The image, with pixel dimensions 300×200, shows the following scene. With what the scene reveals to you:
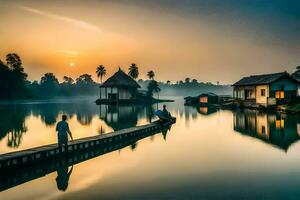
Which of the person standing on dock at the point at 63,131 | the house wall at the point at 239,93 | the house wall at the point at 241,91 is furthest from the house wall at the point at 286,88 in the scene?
the person standing on dock at the point at 63,131

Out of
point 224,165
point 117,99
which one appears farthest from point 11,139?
point 117,99

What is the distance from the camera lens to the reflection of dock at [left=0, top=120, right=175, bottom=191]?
1307 cm

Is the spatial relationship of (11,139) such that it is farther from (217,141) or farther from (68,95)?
(68,95)

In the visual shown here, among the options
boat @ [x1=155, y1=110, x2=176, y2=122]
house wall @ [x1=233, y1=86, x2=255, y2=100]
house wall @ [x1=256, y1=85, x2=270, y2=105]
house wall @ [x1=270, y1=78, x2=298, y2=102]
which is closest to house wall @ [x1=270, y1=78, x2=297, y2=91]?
house wall @ [x1=270, y1=78, x2=298, y2=102]

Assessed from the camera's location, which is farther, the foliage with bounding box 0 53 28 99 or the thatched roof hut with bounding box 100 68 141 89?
the foliage with bounding box 0 53 28 99

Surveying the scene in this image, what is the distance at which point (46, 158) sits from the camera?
15203 mm

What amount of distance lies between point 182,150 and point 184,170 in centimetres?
486

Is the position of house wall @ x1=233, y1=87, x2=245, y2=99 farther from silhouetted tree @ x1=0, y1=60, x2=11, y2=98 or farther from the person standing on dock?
silhouetted tree @ x1=0, y1=60, x2=11, y2=98

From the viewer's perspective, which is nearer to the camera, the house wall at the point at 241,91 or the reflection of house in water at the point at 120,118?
the reflection of house in water at the point at 120,118

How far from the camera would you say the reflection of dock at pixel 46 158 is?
515 inches

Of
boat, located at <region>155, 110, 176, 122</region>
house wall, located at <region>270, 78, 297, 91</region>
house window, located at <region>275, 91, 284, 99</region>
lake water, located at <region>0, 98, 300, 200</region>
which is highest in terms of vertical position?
house wall, located at <region>270, 78, 297, 91</region>

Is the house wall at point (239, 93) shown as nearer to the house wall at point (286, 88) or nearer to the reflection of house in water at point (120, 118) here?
the house wall at point (286, 88)

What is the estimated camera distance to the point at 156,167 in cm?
1406

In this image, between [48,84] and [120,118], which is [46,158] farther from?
[48,84]
